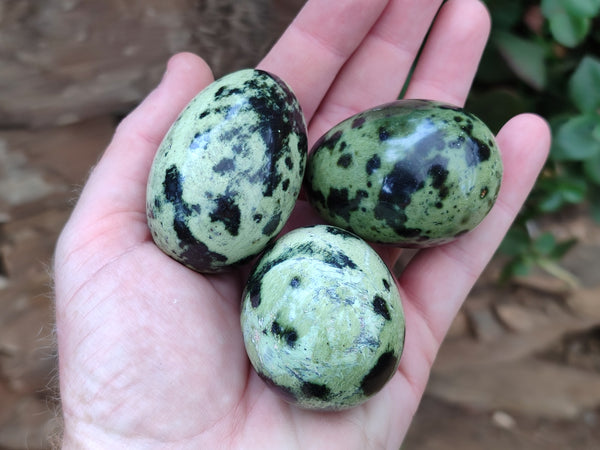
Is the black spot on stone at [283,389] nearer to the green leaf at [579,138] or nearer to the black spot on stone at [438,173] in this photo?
the black spot on stone at [438,173]

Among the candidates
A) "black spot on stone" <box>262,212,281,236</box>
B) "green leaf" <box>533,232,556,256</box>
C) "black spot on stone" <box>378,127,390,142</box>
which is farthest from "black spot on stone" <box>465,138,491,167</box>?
"green leaf" <box>533,232,556,256</box>

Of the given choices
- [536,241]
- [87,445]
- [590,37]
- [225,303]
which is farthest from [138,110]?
[590,37]

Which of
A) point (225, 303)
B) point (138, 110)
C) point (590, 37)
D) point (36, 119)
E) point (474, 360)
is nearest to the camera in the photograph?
point (225, 303)

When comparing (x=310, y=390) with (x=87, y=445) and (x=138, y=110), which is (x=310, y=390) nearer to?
(x=87, y=445)

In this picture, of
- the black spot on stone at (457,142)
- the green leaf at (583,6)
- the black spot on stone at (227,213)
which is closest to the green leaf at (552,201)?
the green leaf at (583,6)

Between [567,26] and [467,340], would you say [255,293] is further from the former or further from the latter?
[467,340]

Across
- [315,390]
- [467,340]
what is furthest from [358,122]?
[467,340]
